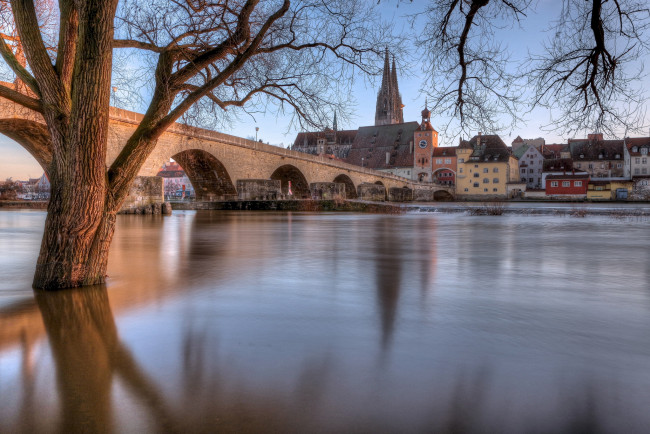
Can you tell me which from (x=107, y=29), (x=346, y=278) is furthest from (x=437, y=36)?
(x=107, y=29)

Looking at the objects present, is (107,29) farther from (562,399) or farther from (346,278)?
(562,399)

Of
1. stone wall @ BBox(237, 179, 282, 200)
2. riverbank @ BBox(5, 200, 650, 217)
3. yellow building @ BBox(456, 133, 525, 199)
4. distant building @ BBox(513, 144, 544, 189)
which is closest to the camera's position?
riverbank @ BBox(5, 200, 650, 217)

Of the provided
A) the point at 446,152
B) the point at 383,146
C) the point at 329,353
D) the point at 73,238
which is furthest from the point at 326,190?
the point at 383,146

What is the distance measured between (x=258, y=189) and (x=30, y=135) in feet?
44.6

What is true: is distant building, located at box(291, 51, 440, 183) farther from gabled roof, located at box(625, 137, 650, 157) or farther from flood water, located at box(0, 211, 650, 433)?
flood water, located at box(0, 211, 650, 433)

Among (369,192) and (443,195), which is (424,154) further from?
(369,192)

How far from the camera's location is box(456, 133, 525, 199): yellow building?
250 ft

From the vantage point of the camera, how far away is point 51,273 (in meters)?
4.00

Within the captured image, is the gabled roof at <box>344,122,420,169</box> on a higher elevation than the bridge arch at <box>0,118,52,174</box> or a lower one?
higher

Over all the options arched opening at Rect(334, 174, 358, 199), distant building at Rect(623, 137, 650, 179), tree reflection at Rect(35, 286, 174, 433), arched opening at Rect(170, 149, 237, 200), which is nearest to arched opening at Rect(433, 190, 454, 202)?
distant building at Rect(623, 137, 650, 179)

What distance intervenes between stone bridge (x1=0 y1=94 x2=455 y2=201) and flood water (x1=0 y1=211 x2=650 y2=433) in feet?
14.8

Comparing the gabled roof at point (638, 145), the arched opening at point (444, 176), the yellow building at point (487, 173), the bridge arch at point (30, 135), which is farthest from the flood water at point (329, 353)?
the arched opening at point (444, 176)

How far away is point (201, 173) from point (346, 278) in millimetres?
28493

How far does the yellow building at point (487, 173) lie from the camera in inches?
2995
